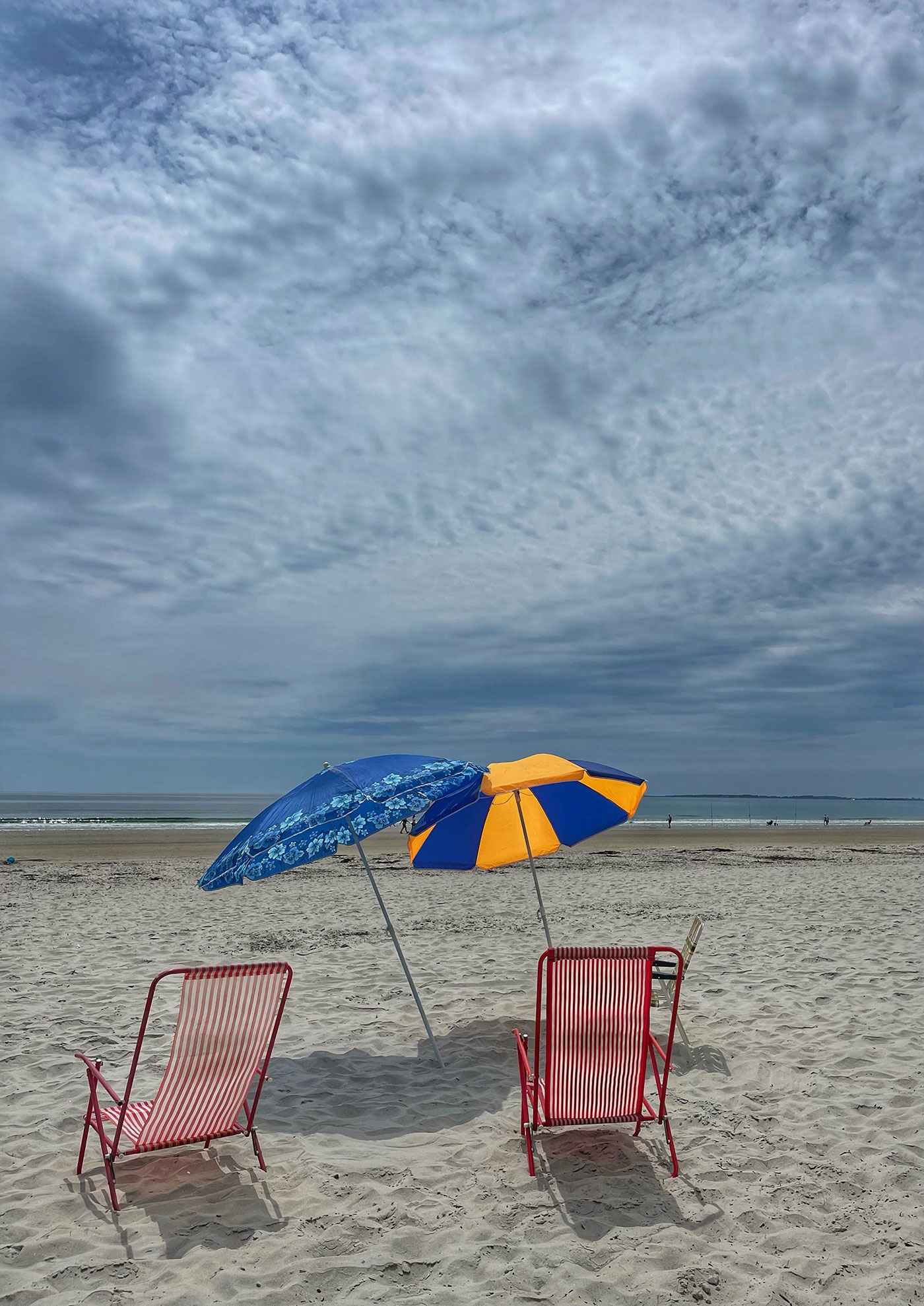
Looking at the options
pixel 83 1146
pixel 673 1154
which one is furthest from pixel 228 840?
pixel 673 1154

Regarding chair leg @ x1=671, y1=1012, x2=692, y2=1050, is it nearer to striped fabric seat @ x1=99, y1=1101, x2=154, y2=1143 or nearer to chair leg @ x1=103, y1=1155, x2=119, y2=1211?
striped fabric seat @ x1=99, y1=1101, x2=154, y2=1143

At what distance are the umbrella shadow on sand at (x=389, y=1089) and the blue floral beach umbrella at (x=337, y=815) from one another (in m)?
1.47

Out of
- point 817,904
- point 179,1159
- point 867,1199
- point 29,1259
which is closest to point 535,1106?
point 867,1199

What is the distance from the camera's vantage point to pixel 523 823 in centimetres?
642

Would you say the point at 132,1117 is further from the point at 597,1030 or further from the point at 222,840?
the point at 222,840

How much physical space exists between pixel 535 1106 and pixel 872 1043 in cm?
316

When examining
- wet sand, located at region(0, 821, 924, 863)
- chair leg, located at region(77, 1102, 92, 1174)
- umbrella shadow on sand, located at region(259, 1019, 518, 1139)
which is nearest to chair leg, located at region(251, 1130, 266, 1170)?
umbrella shadow on sand, located at region(259, 1019, 518, 1139)

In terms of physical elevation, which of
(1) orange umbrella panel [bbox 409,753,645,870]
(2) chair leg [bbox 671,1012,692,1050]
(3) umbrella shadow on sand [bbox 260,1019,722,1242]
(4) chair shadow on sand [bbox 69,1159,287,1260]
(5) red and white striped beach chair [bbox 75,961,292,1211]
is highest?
(1) orange umbrella panel [bbox 409,753,645,870]

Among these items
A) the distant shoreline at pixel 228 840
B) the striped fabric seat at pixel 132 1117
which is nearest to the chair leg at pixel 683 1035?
the striped fabric seat at pixel 132 1117

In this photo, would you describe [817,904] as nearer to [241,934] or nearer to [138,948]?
[241,934]

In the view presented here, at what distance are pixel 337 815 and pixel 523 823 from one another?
2090 millimetres

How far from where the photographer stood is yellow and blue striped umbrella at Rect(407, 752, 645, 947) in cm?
663

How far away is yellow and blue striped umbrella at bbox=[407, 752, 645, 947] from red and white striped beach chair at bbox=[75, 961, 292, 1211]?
2.35 m

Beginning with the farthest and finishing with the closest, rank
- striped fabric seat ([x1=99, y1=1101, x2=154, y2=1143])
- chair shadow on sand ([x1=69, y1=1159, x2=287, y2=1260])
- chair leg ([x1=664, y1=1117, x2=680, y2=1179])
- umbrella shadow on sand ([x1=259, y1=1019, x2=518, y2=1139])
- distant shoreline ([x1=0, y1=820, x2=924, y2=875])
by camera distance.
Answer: distant shoreline ([x1=0, y1=820, x2=924, y2=875])
umbrella shadow on sand ([x1=259, y1=1019, x2=518, y2=1139])
chair leg ([x1=664, y1=1117, x2=680, y2=1179])
striped fabric seat ([x1=99, y1=1101, x2=154, y2=1143])
chair shadow on sand ([x1=69, y1=1159, x2=287, y2=1260])
